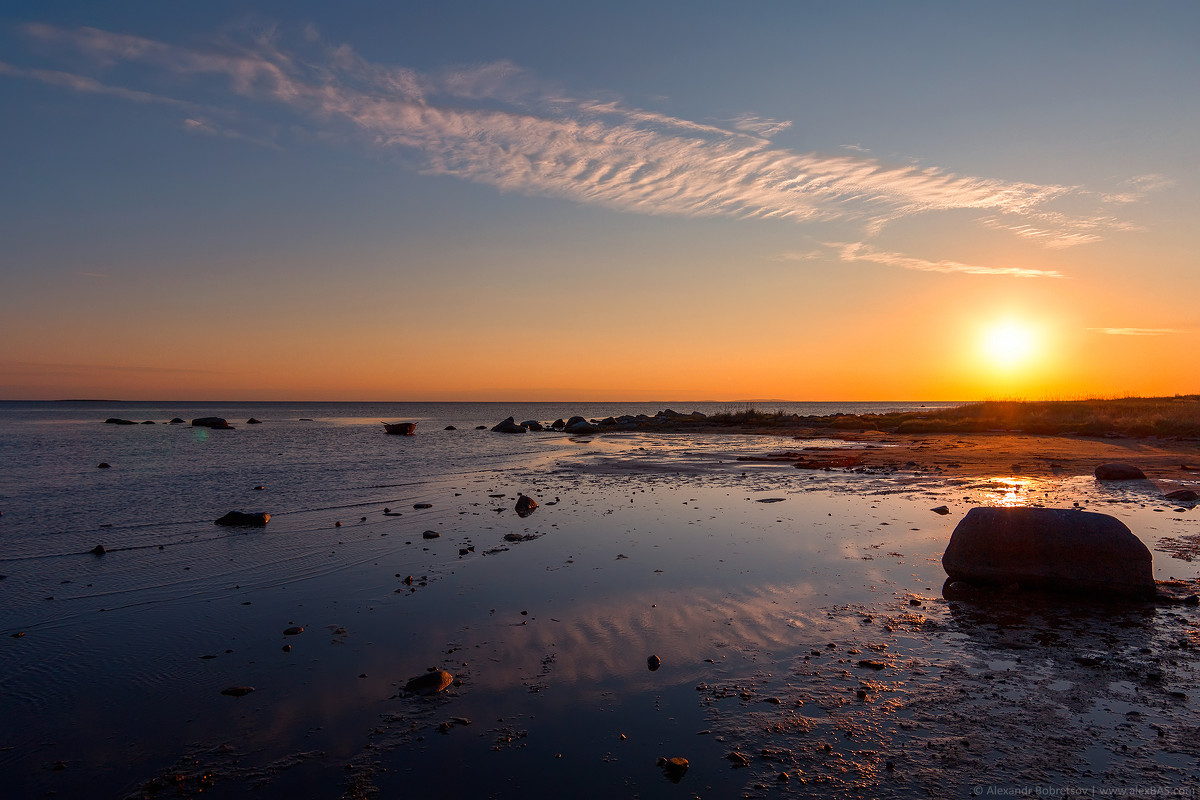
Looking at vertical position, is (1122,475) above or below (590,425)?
above

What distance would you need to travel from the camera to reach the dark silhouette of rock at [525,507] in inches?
689

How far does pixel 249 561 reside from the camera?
12695 mm

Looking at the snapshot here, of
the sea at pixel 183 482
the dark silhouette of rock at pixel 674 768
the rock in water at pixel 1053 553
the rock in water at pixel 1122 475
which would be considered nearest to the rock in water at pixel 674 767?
the dark silhouette of rock at pixel 674 768

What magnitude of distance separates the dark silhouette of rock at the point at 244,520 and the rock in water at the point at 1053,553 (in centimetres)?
1594

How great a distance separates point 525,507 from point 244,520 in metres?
7.40

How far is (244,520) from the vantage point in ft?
53.6

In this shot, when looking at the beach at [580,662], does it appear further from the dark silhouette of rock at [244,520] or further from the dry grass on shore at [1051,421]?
the dry grass on shore at [1051,421]

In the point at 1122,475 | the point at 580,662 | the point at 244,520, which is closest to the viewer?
the point at 580,662

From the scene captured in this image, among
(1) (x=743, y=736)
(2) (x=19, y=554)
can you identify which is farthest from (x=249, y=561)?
(1) (x=743, y=736)

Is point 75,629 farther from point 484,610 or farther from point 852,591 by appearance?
point 852,591

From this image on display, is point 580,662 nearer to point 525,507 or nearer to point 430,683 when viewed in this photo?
point 430,683

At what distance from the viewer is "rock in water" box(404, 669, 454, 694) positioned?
673cm

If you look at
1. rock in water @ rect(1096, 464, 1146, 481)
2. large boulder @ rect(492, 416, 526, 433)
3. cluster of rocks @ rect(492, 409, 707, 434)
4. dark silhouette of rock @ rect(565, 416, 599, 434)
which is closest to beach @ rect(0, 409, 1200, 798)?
rock in water @ rect(1096, 464, 1146, 481)

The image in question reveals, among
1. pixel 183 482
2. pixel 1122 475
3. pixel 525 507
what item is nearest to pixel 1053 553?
pixel 525 507
